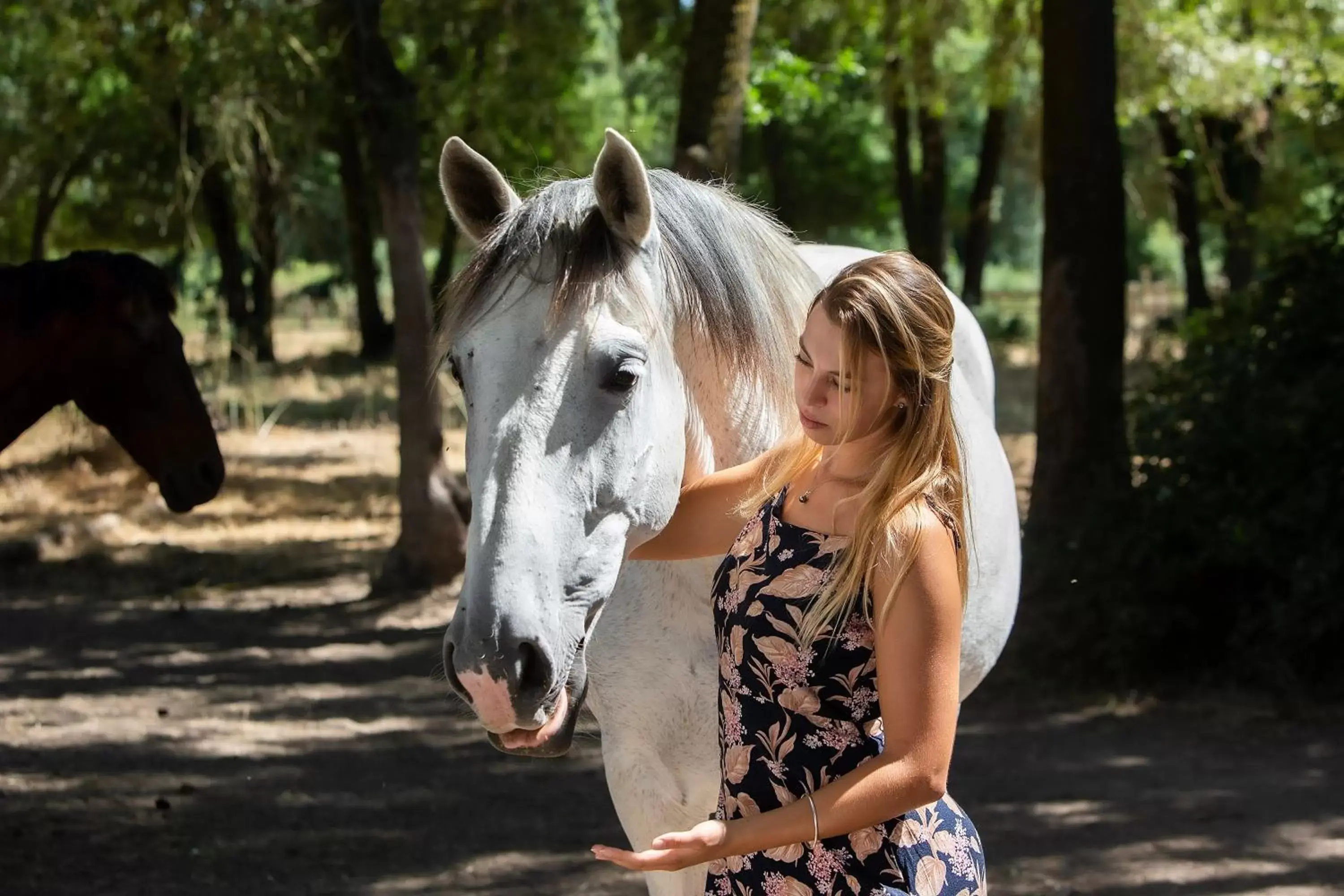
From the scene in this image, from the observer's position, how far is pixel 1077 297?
6934mm

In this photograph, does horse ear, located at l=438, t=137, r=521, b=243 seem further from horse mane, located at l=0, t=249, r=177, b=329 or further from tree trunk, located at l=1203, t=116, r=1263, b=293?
tree trunk, located at l=1203, t=116, r=1263, b=293

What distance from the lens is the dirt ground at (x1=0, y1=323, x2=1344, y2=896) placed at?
4.79 meters

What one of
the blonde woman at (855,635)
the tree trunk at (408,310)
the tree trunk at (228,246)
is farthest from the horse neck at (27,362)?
the tree trunk at (228,246)

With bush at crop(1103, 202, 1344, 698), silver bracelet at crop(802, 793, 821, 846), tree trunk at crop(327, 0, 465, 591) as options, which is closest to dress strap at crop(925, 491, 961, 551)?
silver bracelet at crop(802, 793, 821, 846)

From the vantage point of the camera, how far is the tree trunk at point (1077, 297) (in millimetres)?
6793

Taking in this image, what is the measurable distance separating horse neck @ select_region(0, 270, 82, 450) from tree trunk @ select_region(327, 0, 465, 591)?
3640 millimetres

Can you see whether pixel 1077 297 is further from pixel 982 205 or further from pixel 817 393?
pixel 982 205

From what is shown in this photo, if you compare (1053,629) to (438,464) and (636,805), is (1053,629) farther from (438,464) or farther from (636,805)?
(636,805)

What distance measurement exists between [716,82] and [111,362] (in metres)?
3.65

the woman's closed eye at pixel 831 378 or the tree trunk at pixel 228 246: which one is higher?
the tree trunk at pixel 228 246

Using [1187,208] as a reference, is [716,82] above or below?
below

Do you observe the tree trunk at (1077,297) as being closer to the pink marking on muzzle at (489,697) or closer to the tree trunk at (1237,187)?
the pink marking on muzzle at (489,697)

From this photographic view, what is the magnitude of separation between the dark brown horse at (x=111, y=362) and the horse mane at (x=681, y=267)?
3187 millimetres

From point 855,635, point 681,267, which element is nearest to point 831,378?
point 855,635
